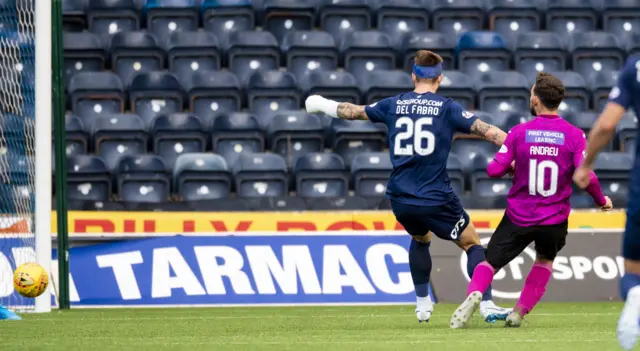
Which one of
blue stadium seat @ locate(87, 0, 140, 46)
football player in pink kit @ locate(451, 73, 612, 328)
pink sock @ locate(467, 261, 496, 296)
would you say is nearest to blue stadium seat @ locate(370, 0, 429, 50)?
blue stadium seat @ locate(87, 0, 140, 46)

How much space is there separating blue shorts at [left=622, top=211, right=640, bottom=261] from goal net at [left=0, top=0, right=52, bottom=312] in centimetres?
713

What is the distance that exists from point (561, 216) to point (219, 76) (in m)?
8.70

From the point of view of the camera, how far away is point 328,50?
16922mm

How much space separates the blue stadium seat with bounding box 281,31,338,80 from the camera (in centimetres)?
1692

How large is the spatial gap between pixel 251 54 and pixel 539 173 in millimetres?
9096

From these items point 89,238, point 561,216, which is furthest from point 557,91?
point 89,238

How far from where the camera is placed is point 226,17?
17.6 metres

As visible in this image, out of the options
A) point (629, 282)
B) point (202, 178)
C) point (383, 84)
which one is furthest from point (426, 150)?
point (383, 84)

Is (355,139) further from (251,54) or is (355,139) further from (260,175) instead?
(251,54)

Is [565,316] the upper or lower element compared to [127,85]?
lower

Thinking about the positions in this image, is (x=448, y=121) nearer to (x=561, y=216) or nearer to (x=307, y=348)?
(x=561, y=216)

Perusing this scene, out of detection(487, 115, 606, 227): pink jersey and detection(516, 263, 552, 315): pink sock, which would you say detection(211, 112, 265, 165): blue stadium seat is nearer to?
detection(516, 263, 552, 315): pink sock

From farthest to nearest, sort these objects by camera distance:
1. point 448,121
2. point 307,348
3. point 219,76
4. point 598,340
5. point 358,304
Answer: point 219,76, point 358,304, point 448,121, point 598,340, point 307,348

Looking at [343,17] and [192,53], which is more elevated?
[343,17]
